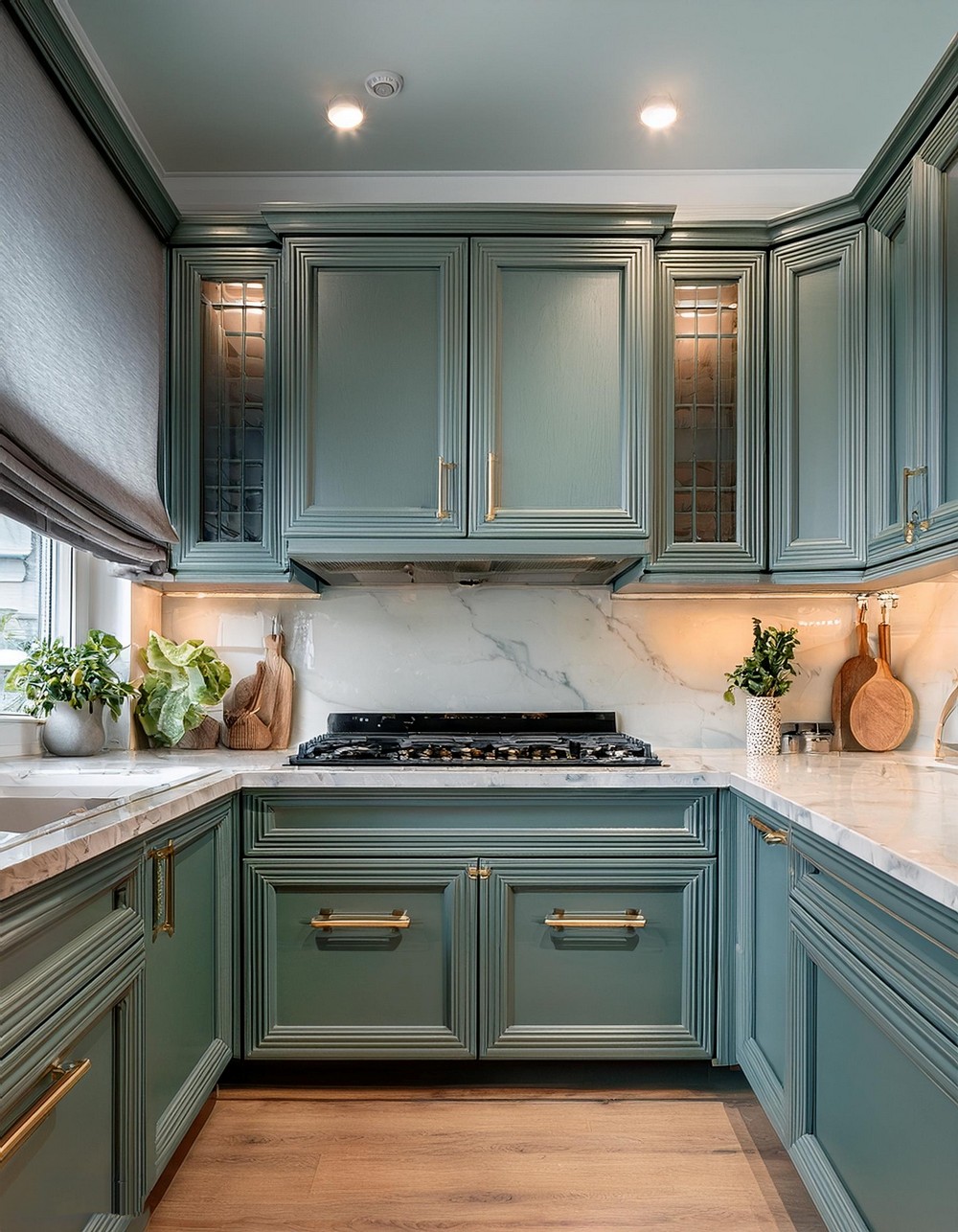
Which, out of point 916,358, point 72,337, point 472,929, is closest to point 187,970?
point 472,929

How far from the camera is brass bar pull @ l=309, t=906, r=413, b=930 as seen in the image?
2.24m

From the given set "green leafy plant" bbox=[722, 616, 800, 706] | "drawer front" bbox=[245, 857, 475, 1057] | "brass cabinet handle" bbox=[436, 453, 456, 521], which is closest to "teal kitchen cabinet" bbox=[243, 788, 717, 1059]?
"drawer front" bbox=[245, 857, 475, 1057]

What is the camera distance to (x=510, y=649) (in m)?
2.85

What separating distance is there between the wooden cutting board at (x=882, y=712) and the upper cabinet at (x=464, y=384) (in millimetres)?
950

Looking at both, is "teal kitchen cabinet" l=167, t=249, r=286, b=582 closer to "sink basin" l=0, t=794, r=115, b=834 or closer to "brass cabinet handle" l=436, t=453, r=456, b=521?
"brass cabinet handle" l=436, t=453, r=456, b=521

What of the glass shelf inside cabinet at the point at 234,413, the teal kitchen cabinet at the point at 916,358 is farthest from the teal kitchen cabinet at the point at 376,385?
the teal kitchen cabinet at the point at 916,358

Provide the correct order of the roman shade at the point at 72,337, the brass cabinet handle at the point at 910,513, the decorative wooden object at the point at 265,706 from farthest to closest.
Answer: the decorative wooden object at the point at 265,706 < the brass cabinet handle at the point at 910,513 < the roman shade at the point at 72,337

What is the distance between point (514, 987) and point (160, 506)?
1620mm

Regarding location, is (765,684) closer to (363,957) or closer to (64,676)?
(363,957)

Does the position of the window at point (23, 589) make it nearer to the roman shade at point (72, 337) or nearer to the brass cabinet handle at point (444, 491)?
the roman shade at point (72, 337)

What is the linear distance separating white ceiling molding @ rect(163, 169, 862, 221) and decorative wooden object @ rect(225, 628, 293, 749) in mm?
1486

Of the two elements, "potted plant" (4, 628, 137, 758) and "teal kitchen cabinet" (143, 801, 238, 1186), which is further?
"potted plant" (4, 628, 137, 758)

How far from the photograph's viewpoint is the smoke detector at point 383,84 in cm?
235

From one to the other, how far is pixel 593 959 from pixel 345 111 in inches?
96.5
